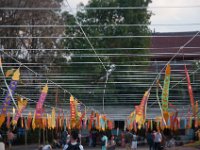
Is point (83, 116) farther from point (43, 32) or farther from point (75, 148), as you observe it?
point (75, 148)

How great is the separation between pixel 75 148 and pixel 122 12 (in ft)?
83.6

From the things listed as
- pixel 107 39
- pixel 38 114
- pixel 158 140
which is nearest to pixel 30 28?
pixel 107 39

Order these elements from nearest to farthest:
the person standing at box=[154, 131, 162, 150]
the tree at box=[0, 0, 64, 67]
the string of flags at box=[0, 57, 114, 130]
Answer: the string of flags at box=[0, 57, 114, 130]
the tree at box=[0, 0, 64, 67]
the person standing at box=[154, 131, 162, 150]

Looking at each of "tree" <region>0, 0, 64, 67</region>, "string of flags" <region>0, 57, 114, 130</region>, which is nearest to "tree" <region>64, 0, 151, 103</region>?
"tree" <region>0, 0, 64, 67</region>

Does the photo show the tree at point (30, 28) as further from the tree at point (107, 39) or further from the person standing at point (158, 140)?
the person standing at point (158, 140)

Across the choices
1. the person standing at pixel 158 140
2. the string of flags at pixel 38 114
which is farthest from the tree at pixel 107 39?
the person standing at pixel 158 140

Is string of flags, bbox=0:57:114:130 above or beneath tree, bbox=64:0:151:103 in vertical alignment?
beneath

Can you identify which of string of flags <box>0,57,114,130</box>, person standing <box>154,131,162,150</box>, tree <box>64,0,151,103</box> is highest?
tree <box>64,0,151,103</box>

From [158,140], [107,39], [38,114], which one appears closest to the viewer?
[38,114]


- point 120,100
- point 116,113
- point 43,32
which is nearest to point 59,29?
point 43,32

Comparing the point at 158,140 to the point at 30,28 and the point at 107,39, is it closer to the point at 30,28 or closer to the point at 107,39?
the point at 107,39

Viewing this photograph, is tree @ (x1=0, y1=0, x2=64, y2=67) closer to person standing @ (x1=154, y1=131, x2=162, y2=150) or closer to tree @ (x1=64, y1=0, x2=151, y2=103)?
tree @ (x1=64, y1=0, x2=151, y2=103)

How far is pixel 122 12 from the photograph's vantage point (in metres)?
34.7

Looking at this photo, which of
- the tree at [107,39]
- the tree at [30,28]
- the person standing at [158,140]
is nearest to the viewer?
the tree at [107,39]
